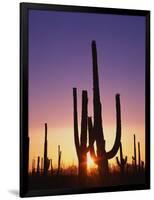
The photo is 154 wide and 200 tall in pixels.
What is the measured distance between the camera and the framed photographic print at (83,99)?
8.75 ft

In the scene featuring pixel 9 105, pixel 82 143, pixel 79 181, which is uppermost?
pixel 9 105

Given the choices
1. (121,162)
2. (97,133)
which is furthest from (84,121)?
(121,162)

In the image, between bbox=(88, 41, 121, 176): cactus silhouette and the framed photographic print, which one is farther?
bbox=(88, 41, 121, 176): cactus silhouette

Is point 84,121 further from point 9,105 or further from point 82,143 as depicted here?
point 9,105

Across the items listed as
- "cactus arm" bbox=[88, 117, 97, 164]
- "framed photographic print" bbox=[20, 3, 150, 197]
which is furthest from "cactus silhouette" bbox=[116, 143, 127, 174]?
"cactus arm" bbox=[88, 117, 97, 164]

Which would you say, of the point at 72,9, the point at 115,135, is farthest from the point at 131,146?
the point at 72,9

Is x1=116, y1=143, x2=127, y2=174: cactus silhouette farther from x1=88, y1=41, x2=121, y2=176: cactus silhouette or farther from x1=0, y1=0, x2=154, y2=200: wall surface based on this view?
x1=0, y1=0, x2=154, y2=200: wall surface

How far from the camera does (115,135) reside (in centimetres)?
281

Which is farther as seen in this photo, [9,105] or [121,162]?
[121,162]

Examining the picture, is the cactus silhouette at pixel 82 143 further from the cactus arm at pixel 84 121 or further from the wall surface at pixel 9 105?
the wall surface at pixel 9 105

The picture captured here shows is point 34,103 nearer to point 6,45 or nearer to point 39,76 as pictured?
point 39,76

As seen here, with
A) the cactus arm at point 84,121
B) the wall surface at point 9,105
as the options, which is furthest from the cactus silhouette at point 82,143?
the wall surface at point 9,105

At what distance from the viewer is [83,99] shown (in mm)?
2752

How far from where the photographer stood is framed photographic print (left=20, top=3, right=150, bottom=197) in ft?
8.75
